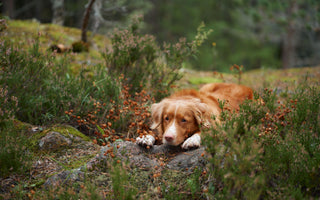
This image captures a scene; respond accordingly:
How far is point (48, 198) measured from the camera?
7.95ft

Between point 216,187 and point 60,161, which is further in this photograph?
point 60,161

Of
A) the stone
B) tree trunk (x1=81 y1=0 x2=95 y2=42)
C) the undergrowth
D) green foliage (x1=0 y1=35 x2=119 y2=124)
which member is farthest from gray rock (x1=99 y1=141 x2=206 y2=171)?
tree trunk (x1=81 y1=0 x2=95 y2=42)

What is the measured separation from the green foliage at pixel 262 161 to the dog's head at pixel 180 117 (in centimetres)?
63

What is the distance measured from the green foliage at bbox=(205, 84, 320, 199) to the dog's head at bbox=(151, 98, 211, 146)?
63cm

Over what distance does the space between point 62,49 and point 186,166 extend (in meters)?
4.93

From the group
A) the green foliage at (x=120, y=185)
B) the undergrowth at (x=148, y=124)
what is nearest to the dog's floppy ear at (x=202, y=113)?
the undergrowth at (x=148, y=124)

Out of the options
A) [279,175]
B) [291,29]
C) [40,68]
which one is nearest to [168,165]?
[279,175]

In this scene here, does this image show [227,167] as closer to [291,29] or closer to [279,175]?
[279,175]

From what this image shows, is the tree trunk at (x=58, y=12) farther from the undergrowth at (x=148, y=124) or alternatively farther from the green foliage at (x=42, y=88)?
the green foliage at (x=42, y=88)

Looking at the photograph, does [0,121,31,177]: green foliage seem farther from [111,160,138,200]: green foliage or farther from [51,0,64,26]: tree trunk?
[51,0,64,26]: tree trunk

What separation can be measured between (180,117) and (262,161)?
1218 millimetres

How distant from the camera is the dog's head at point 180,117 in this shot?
3.47m

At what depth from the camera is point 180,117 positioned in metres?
3.55

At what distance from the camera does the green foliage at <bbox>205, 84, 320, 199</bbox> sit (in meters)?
2.21
